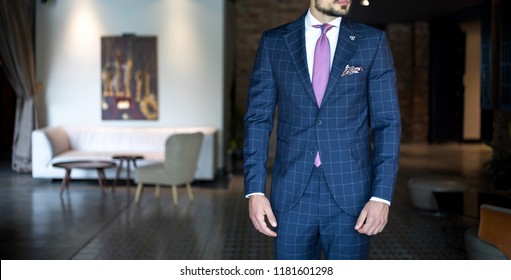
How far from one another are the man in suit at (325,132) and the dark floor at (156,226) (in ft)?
10.6

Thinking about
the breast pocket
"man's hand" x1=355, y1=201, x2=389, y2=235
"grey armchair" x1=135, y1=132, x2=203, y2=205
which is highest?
the breast pocket

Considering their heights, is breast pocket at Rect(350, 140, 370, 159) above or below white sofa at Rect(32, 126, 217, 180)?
above

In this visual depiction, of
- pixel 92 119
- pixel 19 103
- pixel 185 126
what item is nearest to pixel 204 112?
pixel 185 126

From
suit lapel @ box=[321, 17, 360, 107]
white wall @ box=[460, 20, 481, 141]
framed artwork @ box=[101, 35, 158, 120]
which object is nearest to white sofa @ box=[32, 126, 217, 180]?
framed artwork @ box=[101, 35, 158, 120]

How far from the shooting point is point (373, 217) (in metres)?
2.05

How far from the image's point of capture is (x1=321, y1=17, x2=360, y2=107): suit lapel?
6.86 feet

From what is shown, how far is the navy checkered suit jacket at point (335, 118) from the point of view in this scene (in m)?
2.10

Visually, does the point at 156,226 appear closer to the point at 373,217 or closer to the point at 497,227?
the point at 497,227

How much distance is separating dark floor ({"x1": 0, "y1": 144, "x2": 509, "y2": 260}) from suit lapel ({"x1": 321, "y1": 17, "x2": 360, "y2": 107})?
11.2ft

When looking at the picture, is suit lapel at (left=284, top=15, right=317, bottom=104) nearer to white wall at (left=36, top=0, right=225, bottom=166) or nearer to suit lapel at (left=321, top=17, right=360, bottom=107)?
suit lapel at (left=321, top=17, right=360, bottom=107)

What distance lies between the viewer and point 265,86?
2184 mm

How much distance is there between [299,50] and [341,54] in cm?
14

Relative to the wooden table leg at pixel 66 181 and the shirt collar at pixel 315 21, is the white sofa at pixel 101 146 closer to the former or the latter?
the wooden table leg at pixel 66 181

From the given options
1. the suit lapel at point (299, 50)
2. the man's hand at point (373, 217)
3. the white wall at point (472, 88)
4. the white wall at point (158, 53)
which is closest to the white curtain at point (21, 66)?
the white wall at point (158, 53)
